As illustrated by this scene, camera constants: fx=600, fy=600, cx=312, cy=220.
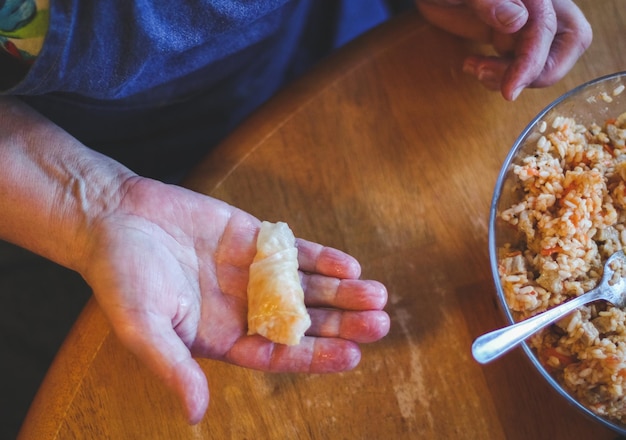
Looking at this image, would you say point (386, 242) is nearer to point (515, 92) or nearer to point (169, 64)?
point (515, 92)

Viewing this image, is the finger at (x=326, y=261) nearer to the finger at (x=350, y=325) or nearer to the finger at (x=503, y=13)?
the finger at (x=350, y=325)

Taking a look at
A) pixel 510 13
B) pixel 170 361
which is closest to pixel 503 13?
pixel 510 13

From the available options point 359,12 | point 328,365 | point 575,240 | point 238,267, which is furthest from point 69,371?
point 359,12

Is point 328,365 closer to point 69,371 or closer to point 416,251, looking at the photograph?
point 416,251

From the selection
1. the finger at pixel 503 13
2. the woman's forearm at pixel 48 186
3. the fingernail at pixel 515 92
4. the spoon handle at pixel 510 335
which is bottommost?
the spoon handle at pixel 510 335

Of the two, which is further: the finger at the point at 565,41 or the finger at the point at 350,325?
the finger at the point at 565,41

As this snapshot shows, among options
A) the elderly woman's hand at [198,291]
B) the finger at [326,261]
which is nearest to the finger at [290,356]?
the elderly woman's hand at [198,291]
